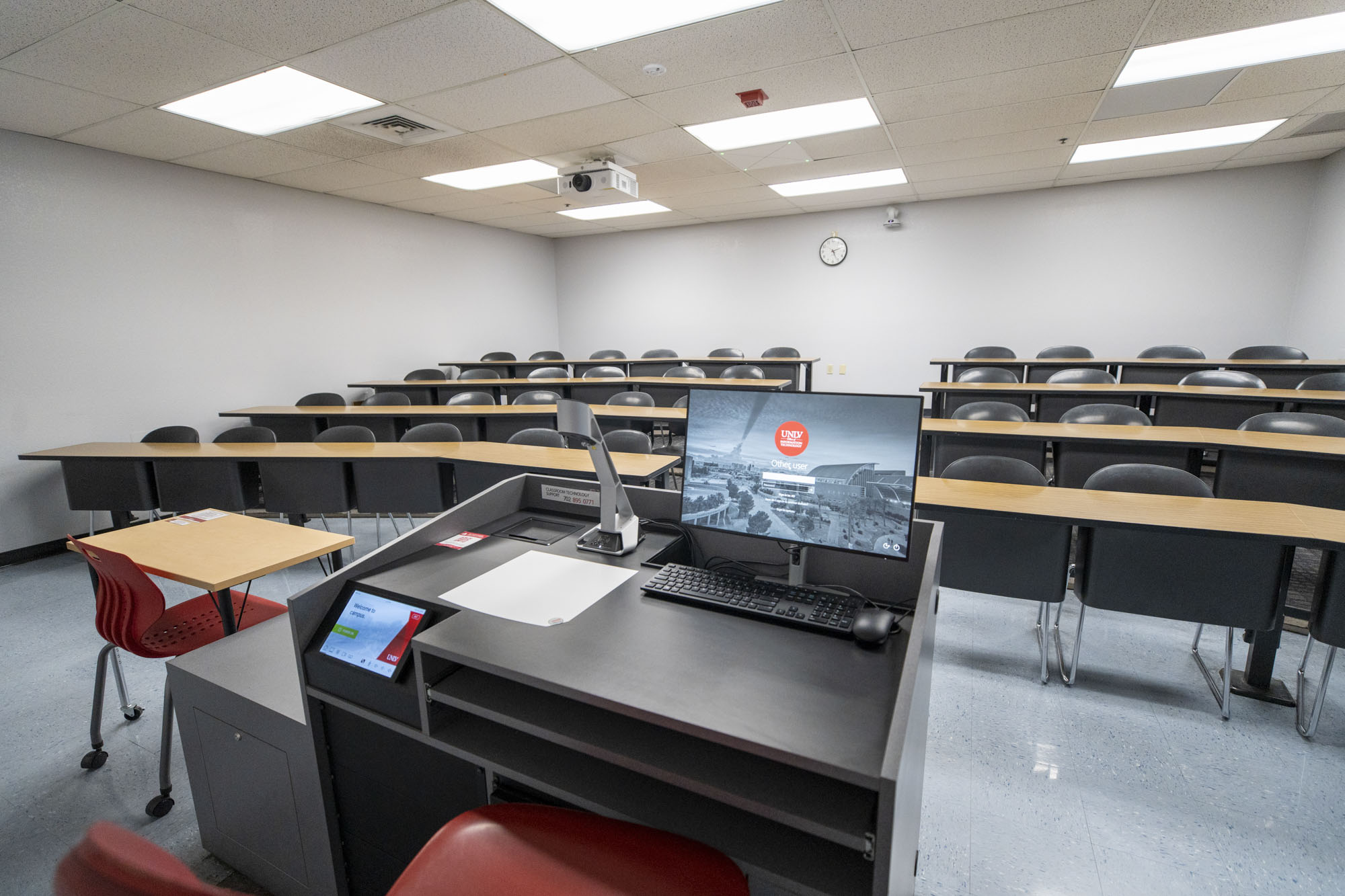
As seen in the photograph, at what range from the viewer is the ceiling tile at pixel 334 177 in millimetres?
4734

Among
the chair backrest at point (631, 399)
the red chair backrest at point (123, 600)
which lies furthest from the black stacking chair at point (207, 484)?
the chair backrest at point (631, 399)

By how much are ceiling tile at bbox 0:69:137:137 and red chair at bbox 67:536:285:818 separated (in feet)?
9.47

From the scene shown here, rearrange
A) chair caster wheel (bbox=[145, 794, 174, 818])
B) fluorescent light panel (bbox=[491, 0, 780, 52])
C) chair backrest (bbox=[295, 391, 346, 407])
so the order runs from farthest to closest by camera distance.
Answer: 1. chair backrest (bbox=[295, 391, 346, 407])
2. fluorescent light panel (bbox=[491, 0, 780, 52])
3. chair caster wheel (bbox=[145, 794, 174, 818])

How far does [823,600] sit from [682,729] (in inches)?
17.1

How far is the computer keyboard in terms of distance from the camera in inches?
42.4

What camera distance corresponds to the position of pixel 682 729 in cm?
81

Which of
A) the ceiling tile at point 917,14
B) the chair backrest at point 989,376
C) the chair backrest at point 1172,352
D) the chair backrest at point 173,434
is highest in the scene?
the ceiling tile at point 917,14

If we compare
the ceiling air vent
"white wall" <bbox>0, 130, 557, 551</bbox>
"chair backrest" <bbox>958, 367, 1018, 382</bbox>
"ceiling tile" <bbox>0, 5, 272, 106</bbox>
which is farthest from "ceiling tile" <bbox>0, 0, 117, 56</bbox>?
"chair backrest" <bbox>958, 367, 1018, 382</bbox>

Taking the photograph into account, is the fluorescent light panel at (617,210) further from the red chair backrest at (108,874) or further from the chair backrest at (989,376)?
the red chair backrest at (108,874)

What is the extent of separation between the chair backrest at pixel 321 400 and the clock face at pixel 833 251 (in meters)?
5.64

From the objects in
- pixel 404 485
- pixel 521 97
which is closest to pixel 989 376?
pixel 521 97

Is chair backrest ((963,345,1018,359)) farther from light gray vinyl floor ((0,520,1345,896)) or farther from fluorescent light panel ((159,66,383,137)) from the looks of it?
fluorescent light panel ((159,66,383,137))

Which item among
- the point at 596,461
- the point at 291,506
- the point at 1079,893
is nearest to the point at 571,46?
the point at 596,461

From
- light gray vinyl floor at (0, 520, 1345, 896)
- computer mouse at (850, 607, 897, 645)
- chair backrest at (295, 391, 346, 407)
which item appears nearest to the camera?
computer mouse at (850, 607, 897, 645)
